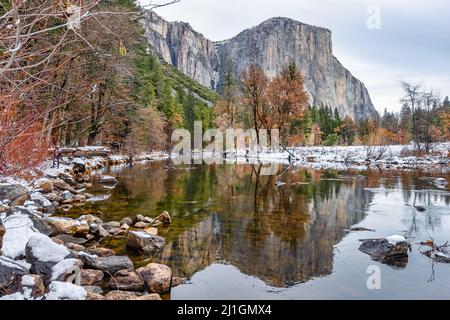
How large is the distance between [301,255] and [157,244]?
8.28 feet

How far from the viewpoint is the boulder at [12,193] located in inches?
347

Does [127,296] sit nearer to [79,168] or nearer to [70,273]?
[70,273]

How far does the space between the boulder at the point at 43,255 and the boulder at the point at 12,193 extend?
4.68m

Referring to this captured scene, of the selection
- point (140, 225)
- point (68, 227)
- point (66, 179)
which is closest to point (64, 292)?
point (68, 227)

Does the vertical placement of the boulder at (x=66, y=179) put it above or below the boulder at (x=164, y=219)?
above

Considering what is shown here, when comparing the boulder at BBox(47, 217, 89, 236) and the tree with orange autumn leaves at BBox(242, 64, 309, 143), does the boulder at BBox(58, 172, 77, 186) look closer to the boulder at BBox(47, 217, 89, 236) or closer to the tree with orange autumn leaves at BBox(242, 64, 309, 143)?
the boulder at BBox(47, 217, 89, 236)

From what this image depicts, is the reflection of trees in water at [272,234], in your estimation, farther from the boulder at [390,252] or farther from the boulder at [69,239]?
the boulder at [69,239]

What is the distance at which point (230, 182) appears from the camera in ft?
55.7

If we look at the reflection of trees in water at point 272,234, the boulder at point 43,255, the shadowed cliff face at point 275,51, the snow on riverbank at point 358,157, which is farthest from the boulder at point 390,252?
the shadowed cliff face at point 275,51
